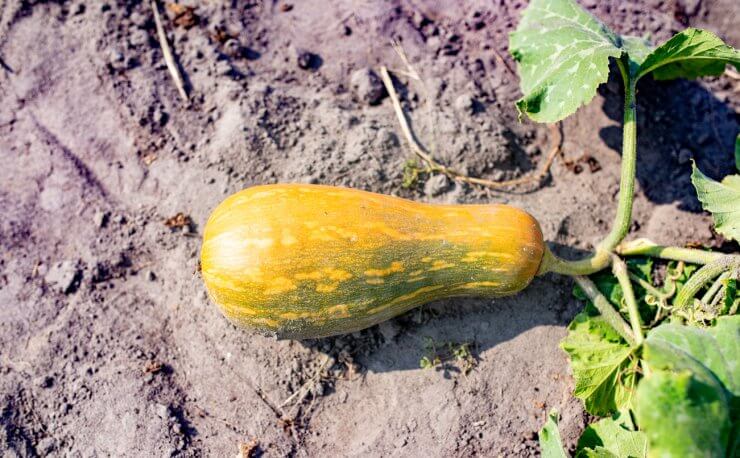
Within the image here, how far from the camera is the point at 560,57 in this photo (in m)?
3.39

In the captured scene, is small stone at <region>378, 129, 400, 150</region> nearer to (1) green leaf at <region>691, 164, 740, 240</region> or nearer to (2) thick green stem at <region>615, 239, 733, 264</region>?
(2) thick green stem at <region>615, 239, 733, 264</region>

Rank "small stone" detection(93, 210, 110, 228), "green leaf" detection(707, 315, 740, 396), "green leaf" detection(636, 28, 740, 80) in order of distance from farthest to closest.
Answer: "small stone" detection(93, 210, 110, 228)
"green leaf" detection(636, 28, 740, 80)
"green leaf" detection(707, 315, 740, 396)

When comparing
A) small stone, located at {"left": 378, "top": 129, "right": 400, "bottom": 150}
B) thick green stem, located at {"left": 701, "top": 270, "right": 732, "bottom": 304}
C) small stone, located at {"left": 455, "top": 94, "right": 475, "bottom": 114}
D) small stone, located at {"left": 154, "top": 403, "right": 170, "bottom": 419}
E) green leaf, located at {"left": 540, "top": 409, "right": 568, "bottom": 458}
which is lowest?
small stone, located at {"left": 154, "top": 403, "right": 170, "bottom": 419}

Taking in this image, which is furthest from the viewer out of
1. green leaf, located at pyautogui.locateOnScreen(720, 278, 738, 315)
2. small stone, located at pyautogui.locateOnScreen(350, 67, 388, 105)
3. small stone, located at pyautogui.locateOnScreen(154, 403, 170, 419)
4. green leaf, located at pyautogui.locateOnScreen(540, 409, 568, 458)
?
small stone, located at pyautogui.locateOnScreen(350, 67, 388, 105)

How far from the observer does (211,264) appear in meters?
3.02

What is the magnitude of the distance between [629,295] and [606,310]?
6.3 inches

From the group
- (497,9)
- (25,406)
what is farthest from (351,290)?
(497,9)

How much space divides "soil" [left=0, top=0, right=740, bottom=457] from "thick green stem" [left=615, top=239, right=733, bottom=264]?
30 centimetres

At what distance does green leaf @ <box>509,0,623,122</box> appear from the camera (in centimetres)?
328

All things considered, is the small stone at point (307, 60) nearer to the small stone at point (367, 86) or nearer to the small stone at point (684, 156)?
the small stone at point (367, 86)

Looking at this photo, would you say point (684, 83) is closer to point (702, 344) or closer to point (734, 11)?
point (734, 11)

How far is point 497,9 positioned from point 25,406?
408 centimetres

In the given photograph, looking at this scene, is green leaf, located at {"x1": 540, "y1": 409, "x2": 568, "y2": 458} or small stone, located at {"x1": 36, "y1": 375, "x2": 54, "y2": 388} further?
small stone, located at {"x1": 36, "y1": 375, "x2": 54, "y2": 388}

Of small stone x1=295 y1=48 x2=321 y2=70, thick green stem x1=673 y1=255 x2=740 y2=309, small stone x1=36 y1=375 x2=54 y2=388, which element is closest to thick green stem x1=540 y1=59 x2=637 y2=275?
thick green stem x1=673 y1=255 x2=740 y2=309
